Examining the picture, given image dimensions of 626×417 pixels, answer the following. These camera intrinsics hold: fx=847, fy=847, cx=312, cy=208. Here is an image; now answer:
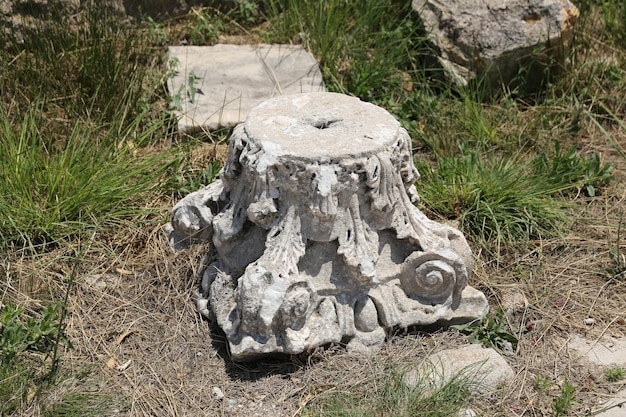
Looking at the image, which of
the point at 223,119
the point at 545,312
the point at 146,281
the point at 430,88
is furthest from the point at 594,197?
the point at 146,281

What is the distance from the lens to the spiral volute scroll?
10.2ft

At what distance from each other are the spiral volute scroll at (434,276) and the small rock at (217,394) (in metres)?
0.79

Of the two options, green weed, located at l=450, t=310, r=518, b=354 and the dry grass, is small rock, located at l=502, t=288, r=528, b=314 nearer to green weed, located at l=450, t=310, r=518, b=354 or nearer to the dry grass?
the dry grass

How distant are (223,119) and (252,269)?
1.37m

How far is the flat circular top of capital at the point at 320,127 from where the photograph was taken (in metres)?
2.97

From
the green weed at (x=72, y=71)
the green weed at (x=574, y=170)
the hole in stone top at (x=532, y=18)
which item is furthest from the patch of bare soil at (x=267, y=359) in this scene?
the hole in stone top at (x=532, y=18)

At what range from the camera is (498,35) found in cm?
462

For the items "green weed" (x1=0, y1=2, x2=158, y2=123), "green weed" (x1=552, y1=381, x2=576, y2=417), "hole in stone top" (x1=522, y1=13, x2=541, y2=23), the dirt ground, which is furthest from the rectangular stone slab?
"green weed" (x1=552, y1=381, x2=576, y2=417)

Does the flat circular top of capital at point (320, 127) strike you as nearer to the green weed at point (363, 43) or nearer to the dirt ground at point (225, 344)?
the dirt ground at point (225, 344)

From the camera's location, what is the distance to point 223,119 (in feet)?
13.7

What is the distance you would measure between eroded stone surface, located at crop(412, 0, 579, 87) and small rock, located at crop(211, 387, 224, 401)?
238 centimetres

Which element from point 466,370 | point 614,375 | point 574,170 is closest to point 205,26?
point 574,170

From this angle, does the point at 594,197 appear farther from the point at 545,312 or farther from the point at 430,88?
the point at 430,88

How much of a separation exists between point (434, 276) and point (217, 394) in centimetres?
89
